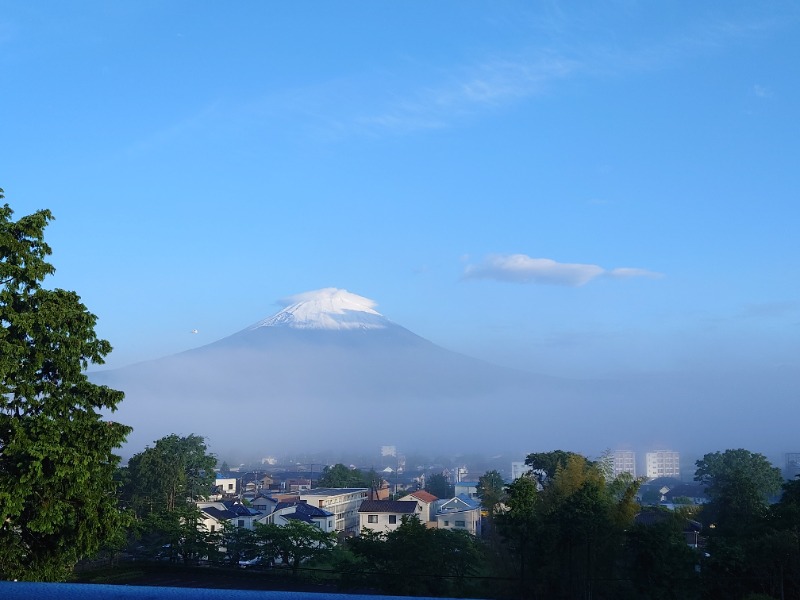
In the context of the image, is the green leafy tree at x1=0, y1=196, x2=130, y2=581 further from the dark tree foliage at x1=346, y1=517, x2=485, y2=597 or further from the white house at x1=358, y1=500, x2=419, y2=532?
the white house at x1=358, y1=500, x2=419, y2=532

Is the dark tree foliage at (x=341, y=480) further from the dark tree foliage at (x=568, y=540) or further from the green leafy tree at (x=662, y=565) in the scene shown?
the green leafy tree at (x=662, y=565)

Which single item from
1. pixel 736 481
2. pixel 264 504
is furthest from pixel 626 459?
pixel 736 481

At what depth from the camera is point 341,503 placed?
132 ft

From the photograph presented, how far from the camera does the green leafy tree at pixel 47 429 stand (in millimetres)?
7777

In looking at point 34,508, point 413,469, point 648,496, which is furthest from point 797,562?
point 413,469

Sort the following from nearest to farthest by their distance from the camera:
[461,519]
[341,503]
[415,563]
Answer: [415,563] < [461,519] < [341,503]

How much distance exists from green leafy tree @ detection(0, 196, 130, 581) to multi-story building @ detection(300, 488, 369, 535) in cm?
3065

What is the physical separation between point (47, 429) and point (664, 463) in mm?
137580

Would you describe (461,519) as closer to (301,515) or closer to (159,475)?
(301,515)

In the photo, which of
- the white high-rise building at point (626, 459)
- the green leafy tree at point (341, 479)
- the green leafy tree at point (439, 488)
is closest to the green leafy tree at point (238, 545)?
the green leafy tree at point (341, 479)

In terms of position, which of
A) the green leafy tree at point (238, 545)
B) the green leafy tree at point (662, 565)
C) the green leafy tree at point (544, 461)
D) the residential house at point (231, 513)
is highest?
the green leafy tree at point (544, 461)

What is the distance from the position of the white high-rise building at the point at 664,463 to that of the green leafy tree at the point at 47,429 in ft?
425

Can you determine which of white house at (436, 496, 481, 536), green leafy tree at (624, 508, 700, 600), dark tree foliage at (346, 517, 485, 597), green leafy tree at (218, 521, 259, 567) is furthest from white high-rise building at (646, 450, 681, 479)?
green leafy tree at (624, 508, 700, 600)

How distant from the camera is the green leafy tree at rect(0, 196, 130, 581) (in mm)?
7777
